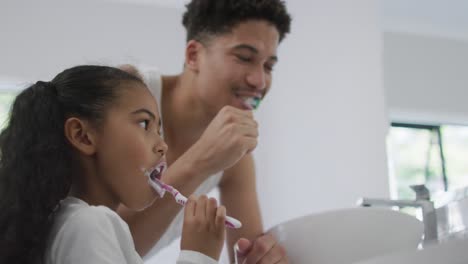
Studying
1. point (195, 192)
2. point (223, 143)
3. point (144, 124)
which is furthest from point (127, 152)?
point (195, 192)

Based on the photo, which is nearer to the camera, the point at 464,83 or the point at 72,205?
the point at 72,205

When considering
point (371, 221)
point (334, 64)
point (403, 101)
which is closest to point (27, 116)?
point (371, 221)

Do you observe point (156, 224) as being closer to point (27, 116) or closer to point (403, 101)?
point (27, 116)

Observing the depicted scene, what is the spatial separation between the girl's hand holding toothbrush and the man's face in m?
0.52

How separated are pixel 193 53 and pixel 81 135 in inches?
23.6

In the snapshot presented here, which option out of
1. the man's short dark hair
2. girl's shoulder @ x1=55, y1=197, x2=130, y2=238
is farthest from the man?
girl's shoulder @ x1=55, y1=197, x2=130, y2=238

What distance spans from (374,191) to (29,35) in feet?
4.21

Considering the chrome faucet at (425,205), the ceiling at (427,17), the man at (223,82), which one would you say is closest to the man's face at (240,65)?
the man at (223,82)

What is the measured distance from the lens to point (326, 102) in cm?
260

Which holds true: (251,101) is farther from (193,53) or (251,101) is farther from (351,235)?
(351,235)

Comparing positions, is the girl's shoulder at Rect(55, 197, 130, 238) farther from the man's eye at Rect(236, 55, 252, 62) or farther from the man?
the man's eye at Rect(236, 55, 252, 62)

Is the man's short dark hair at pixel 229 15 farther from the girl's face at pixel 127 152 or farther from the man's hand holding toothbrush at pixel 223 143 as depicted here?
the girl's face at pixel 127 152

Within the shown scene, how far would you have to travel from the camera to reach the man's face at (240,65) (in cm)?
141

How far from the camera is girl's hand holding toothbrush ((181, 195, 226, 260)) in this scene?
896mm
